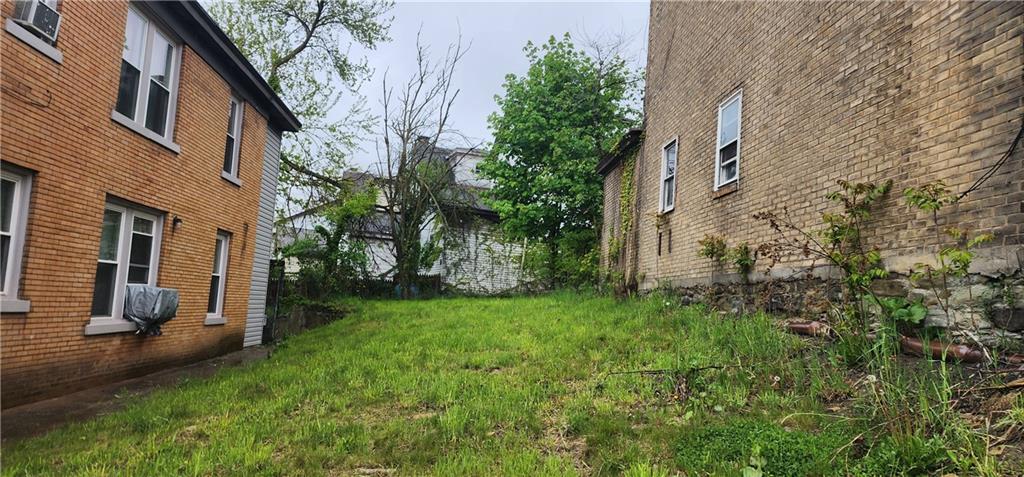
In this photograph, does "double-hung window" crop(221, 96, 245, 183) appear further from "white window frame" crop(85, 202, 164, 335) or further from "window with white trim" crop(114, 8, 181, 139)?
"white window frame" crop(85, 202, 164, 335)

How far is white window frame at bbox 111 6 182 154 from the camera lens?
23.5 feet

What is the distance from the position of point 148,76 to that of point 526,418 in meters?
7.07

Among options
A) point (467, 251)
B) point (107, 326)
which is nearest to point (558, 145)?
point (467, 251)

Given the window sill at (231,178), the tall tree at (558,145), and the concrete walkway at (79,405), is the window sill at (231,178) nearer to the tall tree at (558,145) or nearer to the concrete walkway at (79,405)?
the concrete walkway at (79,405)

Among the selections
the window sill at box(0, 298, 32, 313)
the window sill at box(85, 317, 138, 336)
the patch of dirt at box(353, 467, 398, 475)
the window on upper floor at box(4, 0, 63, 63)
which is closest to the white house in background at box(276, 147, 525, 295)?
the window sill at box(85, 317, 138, 336)

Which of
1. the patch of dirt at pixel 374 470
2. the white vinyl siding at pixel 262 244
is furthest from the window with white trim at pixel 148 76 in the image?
the patch of dirt at pixel 374 470

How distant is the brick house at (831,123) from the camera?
452 cm

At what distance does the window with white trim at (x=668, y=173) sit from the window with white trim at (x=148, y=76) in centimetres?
919

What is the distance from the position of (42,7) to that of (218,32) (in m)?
3.12

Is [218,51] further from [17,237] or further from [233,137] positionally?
[17,237]

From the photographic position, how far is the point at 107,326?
6801 mm

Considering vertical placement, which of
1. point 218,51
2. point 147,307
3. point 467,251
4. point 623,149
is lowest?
point 147,307

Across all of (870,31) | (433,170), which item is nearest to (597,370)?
(870,31)

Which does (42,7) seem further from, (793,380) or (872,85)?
(872,85)
